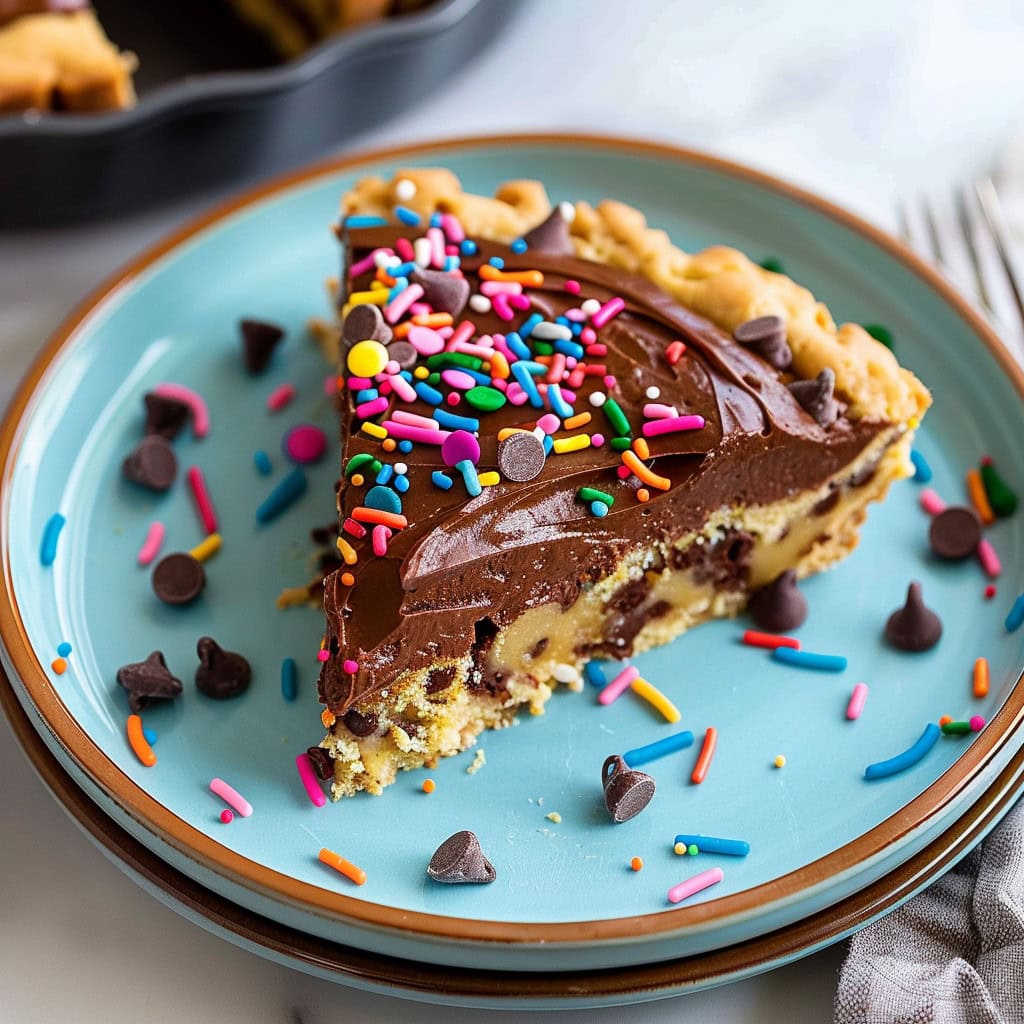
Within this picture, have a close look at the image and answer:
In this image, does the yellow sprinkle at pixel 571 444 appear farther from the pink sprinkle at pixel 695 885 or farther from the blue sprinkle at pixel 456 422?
the pink sprinkle at pixel 695 885

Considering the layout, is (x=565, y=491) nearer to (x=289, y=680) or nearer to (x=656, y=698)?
(x=656, y=698)

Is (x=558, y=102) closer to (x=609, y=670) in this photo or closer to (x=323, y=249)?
(x=323, y=249)

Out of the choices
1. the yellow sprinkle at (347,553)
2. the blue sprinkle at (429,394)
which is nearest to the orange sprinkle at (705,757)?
the yellow sprinkle at (347,553)

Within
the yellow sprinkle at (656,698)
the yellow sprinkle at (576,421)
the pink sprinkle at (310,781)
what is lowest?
the yellow sprinkle at (656,698)

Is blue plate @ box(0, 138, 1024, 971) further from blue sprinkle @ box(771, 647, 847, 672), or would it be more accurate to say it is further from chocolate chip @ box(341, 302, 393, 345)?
chocolate chip @ box(341, 302, 393, 345)

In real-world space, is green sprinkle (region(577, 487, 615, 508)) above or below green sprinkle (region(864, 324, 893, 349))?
above

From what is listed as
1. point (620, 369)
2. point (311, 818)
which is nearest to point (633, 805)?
point (311, 818)

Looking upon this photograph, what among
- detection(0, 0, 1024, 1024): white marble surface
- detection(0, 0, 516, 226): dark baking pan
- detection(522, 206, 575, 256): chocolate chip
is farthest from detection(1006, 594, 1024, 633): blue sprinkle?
detection(0, 0, 516, 226): dark baking pan
